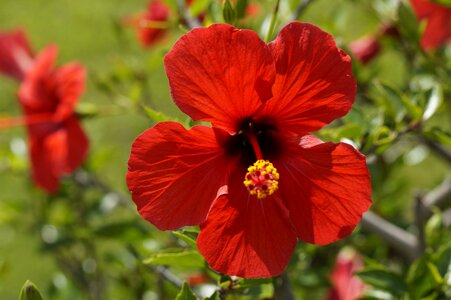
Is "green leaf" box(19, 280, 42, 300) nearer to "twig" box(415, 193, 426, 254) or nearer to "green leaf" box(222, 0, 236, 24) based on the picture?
"green leaf" box(222, 0, 236, 24)

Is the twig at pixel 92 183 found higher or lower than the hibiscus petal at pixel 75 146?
lower

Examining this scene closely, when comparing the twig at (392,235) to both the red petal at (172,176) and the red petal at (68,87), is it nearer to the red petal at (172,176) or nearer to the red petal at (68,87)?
the red petal at (172,176)

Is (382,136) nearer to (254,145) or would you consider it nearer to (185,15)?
(254,145)

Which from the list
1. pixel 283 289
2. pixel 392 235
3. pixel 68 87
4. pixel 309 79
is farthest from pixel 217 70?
pixel 68 87

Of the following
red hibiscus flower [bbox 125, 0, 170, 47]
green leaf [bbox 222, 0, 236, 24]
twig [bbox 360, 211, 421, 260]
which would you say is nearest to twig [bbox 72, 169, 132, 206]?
red hibiscus flower [bbox 125, 0, 170, 47]

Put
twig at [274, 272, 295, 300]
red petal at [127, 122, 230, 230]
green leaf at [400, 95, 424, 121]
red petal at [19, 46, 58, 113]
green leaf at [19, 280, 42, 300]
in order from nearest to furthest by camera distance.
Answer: green leaf at [19, 280, 42, 300] < red petal at [127, 122, 230, 230] < twig at [274, 272, 295, 300] < green leaf at [400, 95, 424, 121] < red petal at [19, 46, 58, 113]

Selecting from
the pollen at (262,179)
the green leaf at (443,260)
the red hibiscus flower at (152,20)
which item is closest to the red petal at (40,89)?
the red hibiscus flower at (152,20)

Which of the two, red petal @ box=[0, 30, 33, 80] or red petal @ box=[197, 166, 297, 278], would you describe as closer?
red petal @ box=[197, 166, 297, 278]
